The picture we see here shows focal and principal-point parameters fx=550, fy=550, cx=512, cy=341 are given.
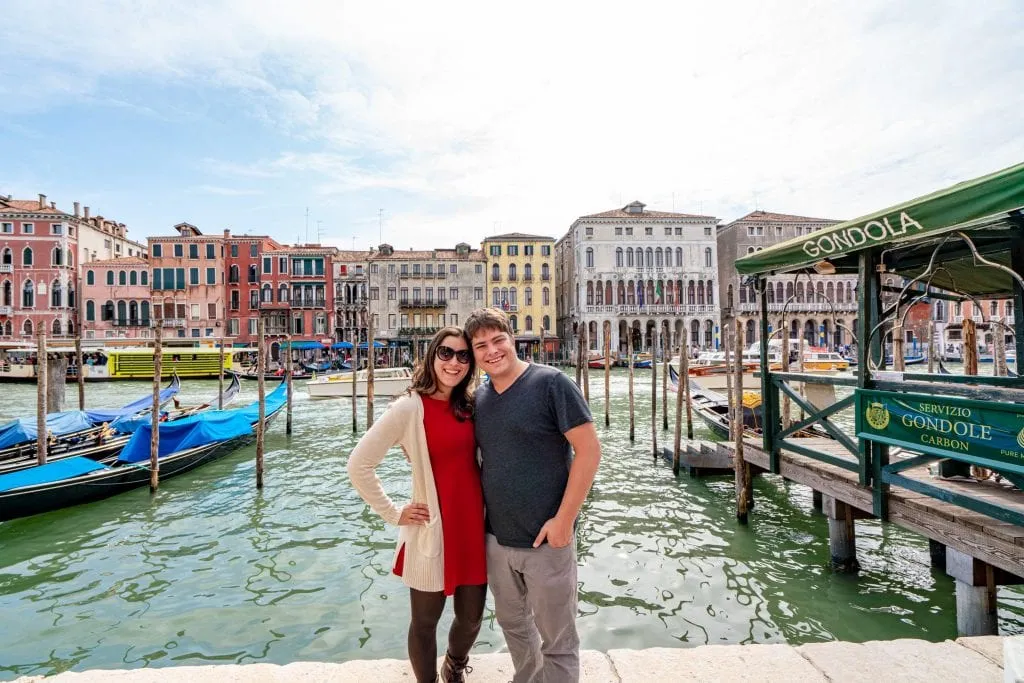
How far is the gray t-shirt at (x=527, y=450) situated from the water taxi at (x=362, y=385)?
2009cm

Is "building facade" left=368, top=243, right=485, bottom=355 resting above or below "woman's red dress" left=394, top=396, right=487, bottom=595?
above

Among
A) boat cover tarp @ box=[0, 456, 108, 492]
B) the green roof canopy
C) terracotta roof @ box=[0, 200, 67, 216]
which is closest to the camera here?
the green roof canopy

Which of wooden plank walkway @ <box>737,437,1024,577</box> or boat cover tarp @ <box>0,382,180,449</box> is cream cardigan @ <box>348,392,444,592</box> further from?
boat cover tarp @ <box>0,382,180,449</box>

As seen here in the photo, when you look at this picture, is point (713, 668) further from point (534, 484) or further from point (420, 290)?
point (420, 290)

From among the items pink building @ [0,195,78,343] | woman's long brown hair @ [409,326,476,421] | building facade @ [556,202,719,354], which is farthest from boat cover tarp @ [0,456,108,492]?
pink building @ [0,195,78,343]

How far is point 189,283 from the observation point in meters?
38.2

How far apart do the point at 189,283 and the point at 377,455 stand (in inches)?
1666

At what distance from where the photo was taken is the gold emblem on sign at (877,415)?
398 cm

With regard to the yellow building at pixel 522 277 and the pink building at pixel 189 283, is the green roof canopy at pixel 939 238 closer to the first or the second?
the yellow building at pixel 522 277

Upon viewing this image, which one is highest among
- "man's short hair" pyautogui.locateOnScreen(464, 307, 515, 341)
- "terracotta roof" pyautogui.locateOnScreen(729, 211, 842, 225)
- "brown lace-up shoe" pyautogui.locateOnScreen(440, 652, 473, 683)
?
"terracotta roof" pyautogui.locateOnScreen(729, 211, 842, 225)

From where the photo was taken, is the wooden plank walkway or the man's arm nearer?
the man's arm

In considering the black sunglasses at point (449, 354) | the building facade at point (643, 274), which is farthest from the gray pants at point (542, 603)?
the building facade at point (643, 274)

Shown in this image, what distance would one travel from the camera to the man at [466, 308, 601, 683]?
6.56 ft

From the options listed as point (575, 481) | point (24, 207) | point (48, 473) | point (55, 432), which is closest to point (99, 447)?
point (55, 432)
